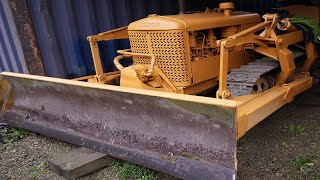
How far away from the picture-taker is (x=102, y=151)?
114 inches

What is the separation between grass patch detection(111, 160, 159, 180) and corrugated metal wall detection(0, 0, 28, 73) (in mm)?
2344

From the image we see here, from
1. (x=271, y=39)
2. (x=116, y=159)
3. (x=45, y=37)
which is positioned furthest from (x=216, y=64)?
(x=45, y=37)

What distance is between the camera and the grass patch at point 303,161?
8.87 ft

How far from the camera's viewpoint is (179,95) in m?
2.29

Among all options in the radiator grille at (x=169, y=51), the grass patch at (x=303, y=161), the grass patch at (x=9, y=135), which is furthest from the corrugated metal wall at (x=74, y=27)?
the grass patch at (x=303, y=161)

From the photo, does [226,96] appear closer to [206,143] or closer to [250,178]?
[206,143]

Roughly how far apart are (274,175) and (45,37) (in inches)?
136

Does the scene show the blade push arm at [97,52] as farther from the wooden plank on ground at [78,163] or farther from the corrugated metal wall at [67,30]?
the wooden plank on ground at [78,163]

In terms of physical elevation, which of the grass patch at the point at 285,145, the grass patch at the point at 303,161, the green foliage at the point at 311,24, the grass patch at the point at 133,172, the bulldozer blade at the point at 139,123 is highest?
the green foliage at the point at 311,24

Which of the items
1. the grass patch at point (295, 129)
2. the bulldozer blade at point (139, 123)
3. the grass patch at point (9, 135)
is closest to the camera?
the bulldozer blade at point (139, 123)

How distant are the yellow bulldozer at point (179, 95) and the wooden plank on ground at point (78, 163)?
95 millimetres

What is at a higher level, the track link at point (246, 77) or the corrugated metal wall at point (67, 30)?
the corrugated metal wall at point (67, 30)

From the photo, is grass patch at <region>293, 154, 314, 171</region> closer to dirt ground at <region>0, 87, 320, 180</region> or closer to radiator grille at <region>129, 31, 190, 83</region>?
dirt ground at <region>0, 87, 320, 180</region>

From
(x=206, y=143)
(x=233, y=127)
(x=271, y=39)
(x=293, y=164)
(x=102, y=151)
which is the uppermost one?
(x=271, y=39)
